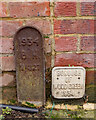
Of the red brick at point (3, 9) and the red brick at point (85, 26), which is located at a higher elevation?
the red brick at point (3, 9)

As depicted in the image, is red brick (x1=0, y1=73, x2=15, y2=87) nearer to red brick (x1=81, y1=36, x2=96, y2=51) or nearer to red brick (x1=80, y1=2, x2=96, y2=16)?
red brick (x1=81, y1=36, x2=96, y2=51)

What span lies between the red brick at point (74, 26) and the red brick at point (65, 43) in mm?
42

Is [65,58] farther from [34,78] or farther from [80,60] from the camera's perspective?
[34,78]

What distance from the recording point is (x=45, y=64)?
37.2 inches

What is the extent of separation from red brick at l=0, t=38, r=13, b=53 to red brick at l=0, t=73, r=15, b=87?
0.51ft

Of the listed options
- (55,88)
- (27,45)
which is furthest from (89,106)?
(27,45)

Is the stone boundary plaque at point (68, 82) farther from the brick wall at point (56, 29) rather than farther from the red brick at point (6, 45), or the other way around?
the red brick at point (6, 45)

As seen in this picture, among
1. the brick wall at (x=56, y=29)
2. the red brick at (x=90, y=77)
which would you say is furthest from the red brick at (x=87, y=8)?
the red brick at (x=90, y=77)

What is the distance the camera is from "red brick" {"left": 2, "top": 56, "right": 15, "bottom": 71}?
93 cm

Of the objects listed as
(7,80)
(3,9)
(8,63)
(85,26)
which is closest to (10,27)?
(3,9)

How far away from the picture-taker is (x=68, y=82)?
929 mm

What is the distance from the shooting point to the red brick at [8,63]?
930 mm

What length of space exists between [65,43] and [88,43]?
0.14 meters

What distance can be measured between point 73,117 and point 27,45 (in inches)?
19.3
